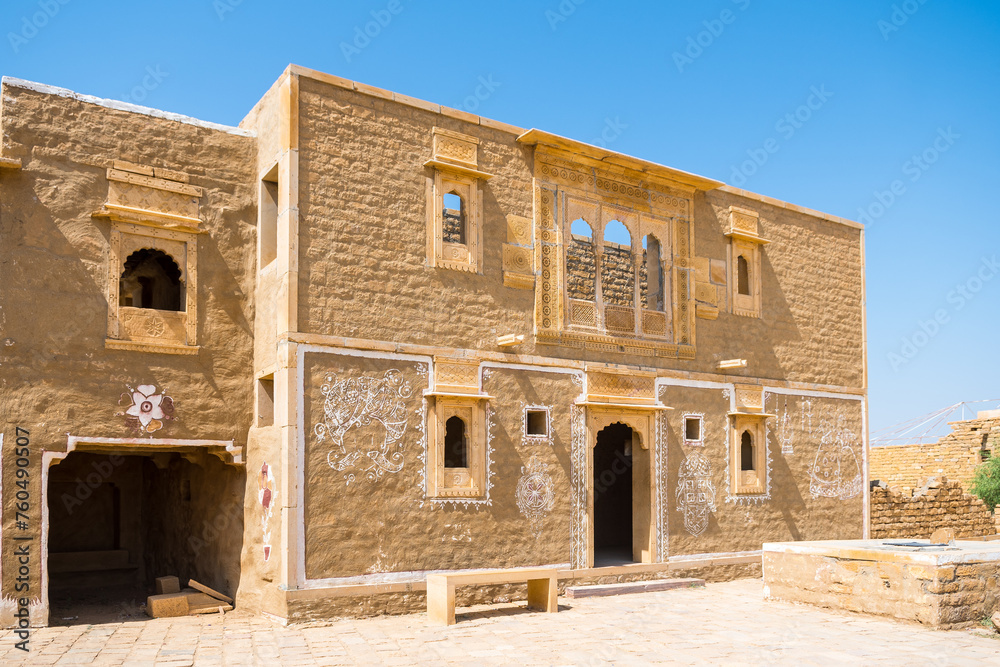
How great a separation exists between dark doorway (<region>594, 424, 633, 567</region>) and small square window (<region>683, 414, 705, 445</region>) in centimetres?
313

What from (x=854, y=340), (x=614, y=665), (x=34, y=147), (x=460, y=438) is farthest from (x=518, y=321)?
(x=854, y=340)

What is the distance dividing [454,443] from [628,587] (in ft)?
9.89

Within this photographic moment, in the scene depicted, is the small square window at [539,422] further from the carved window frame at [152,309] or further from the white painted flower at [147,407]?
the white painted flower at [147,407]

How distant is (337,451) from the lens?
9773mm

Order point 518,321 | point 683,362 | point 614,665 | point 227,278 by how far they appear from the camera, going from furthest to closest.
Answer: point 683,362 → point 518,321 → point 227,278 → point 614,665

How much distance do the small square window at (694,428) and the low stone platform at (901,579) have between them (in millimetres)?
2659

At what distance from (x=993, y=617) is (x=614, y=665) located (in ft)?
13.5

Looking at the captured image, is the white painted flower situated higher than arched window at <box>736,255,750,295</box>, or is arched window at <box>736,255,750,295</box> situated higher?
arched window at <box>736,255,750,295</box>

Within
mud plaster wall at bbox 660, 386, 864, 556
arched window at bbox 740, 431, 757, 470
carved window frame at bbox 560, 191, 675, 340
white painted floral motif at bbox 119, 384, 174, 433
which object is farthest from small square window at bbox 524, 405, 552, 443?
white painted floral motif at bbox 119, 384, 174, 433

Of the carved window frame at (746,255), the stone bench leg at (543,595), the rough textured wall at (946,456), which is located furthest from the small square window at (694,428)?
the rough textured wall at (946,456)

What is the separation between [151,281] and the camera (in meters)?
12.1

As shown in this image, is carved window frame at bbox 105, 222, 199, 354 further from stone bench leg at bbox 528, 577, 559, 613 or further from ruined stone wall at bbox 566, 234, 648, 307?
ruined stone wall at bbox 566, 234, 648, 307

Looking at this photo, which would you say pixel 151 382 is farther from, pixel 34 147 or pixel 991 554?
pixel 991 554

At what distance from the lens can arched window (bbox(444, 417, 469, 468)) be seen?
11.6 m
